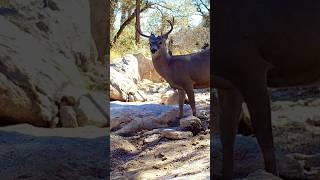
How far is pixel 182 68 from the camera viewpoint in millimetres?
4289

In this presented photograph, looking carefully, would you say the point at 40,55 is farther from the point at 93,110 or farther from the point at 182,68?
the point at 182,68

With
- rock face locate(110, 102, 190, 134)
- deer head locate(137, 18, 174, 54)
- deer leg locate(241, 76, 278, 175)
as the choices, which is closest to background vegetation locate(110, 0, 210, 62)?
deer head locate(137, 18, 174, 54)

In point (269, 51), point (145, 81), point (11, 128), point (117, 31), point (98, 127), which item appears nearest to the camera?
point (11, 128)

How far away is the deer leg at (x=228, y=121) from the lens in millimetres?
2352

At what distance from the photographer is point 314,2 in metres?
2.34

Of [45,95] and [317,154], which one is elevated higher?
[45,95]

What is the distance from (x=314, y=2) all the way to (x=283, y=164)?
82 centimetres

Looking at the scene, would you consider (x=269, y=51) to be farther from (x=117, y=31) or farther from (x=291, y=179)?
(x=117, y=31)

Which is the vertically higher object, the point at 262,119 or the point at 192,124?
the point at 262,119

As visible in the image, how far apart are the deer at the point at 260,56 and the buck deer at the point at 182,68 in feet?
4.68

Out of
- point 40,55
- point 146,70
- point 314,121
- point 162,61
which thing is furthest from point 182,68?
point 40,55

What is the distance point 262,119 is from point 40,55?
1112mm

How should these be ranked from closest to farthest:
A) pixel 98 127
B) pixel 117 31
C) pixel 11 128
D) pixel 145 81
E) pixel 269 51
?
pixel 11 128 → pixel 98 127 → pixel 269 51 → pixel 117 31 → pixel 145 81

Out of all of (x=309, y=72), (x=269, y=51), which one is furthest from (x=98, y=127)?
(x=309, y=72)
